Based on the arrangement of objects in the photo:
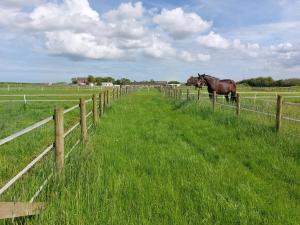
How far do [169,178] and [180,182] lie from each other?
0.25m

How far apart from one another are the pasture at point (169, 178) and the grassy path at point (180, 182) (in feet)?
0.05

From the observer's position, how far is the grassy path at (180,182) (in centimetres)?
484

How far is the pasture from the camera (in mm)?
4867

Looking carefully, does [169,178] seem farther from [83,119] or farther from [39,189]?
[83,119]

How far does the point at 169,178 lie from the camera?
6.55 meters

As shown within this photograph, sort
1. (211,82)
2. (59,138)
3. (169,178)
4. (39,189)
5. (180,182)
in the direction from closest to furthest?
(39,189), (59,138), (180,182), (169,178), (211,82)

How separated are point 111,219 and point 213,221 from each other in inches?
49.6

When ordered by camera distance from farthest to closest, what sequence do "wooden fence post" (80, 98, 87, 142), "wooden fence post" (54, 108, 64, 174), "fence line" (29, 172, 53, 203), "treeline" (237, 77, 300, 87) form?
"treeline" (237, 77, 300, 87) < "wooden fence post" (80, 98, 87, 142) < "wooden fence post" (54, 108, 64, 174) < "fence line" (29, 172, 53, 203)

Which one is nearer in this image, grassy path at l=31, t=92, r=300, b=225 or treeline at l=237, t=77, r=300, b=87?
grassy path at l=31, t=92, r=300, b=225

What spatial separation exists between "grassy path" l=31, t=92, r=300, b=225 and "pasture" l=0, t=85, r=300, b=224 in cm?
1

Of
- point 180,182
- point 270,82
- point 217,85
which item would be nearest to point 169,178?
point 180,182

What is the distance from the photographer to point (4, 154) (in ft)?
28.4

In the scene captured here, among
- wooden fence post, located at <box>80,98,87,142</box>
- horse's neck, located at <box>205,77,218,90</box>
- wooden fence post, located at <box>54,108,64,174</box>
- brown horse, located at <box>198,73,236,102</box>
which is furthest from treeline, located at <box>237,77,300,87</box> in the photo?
wooden fence post, located at <box>54,108,64,174</box>

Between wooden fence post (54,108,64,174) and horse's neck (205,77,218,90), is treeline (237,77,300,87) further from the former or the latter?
wooden fence post (54,108,64,174)
